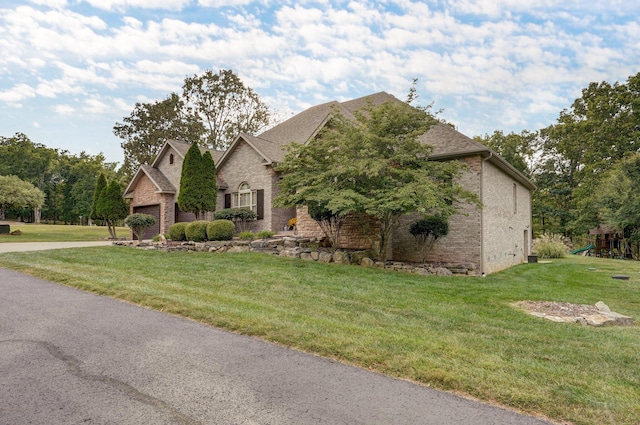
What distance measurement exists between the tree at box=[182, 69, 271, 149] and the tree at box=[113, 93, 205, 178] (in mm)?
1137

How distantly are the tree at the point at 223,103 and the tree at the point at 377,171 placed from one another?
22.7m

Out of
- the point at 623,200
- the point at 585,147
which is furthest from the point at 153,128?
the point at 585,147

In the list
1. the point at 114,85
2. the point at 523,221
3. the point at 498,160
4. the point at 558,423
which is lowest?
the point at 558,423

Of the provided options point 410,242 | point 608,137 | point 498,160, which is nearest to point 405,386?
point 410,242

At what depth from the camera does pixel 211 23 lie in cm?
1349

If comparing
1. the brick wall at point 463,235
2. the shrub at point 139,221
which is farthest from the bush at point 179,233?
the brick wall at point 463,235

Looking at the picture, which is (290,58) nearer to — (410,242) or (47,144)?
(410,242)

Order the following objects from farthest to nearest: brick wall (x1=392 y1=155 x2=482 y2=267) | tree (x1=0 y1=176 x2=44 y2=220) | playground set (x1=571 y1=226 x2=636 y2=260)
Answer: tree (x1=0 y1=176 x2=44 y2=220) < playground set (x1=571 y1=226 x2=636 y2=260) < brick wall (x1=392 y1=155 x2=482 y2=267)

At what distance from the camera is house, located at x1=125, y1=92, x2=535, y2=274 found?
13.2m

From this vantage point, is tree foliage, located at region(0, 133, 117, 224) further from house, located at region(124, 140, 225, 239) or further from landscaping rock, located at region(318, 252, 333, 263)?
landscaping rock, located at region(318, 252, 333, 263)

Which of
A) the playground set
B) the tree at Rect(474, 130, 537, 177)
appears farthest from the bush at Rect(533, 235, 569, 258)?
the tree at Rect(474, 130, 537, 177)

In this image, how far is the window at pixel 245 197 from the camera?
18.3 m

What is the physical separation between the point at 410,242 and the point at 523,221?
29.9 ft

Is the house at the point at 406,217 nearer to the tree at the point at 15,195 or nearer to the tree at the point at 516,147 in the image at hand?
the tree at the point at 15,195
